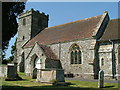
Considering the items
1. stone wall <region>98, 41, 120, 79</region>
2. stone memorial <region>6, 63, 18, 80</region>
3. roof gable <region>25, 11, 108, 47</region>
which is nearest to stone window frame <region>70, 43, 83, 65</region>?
roof gable <region>25, 11, 108, 47</region>

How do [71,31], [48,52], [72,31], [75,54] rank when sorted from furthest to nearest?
1. [71,31]
2. [72,31]
3. [48,52]
4. [75,54]

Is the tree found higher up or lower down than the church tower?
lower down

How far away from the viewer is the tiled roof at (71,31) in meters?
25.5

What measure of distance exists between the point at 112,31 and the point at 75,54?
597 centimetres

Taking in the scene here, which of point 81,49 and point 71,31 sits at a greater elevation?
point 71,31

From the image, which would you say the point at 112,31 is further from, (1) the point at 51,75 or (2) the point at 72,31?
(1) the point at 51,75

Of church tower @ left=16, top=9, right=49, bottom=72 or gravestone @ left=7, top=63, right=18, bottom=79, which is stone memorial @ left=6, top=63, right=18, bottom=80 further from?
church tower @ left=16, top=9, right=49, bottom=72

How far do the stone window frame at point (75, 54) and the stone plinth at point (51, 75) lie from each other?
898cm

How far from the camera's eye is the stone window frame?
980 inches

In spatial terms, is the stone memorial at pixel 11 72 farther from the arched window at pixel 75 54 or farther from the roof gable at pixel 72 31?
the roof gable at pixel 72 31

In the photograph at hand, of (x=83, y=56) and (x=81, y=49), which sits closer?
(x=83, y=56)

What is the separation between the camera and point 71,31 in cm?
2811

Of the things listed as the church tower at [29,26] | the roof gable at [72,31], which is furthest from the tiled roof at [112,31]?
the church tower at [29,26]

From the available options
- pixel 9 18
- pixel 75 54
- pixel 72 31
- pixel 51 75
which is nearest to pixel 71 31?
pixel 72 31
